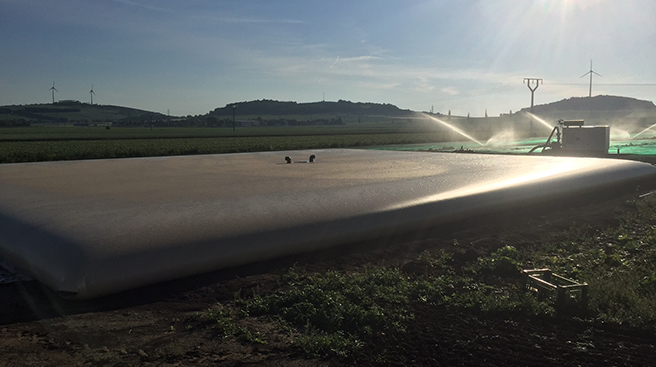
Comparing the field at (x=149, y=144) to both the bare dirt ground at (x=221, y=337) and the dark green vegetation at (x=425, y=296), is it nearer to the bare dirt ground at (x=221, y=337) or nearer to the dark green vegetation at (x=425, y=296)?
the bare dirt ground at (x=221, y=337)

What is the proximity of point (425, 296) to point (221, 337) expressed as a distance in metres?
2.08

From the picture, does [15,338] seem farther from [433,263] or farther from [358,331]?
[433,263]

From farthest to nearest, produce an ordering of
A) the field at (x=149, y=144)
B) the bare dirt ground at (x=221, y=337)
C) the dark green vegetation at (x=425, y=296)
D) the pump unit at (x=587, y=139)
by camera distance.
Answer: the field at (x=149, y=144), the pump unit at (x=587, y=139), the dark green vegetation at (x=425, y=296), the bare dirt ground at (x=221, y=337)

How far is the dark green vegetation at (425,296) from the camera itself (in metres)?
4.41

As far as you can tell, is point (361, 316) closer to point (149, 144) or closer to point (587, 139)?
point (587, 139)

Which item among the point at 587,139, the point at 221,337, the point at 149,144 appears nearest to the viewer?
the point at 221,337

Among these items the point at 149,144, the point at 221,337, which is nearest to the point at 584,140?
the point at 221,337

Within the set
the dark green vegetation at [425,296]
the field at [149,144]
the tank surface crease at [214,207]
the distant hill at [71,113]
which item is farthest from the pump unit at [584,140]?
the distant hill at [71,113]

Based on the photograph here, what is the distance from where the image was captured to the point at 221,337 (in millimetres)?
4223

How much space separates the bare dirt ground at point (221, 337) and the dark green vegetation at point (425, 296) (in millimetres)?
108

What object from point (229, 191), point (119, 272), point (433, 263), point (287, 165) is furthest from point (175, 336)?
point (287, 165)

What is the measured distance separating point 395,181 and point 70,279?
6.28 metres

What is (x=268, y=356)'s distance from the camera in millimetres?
3924

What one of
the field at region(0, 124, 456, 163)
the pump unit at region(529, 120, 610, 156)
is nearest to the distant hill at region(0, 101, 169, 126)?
the field at region(0, 124, 456, 163)
